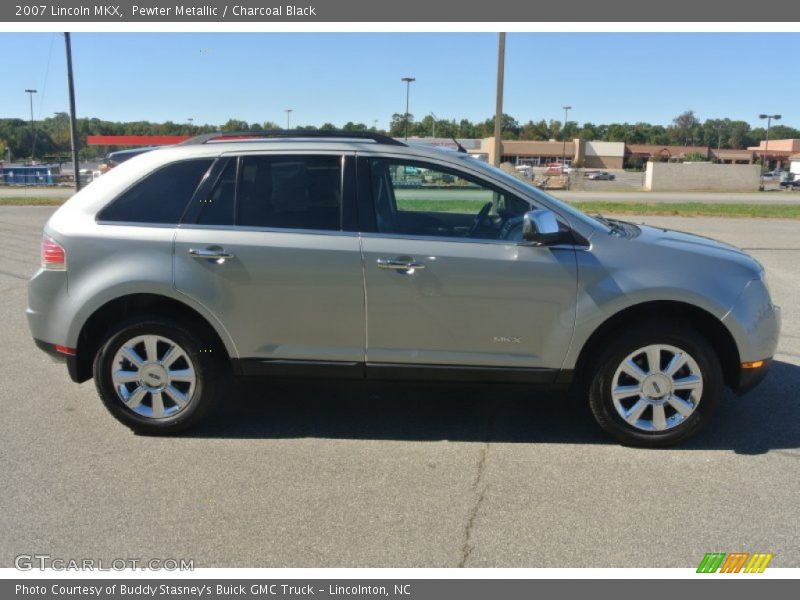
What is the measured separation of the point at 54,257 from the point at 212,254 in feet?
3.49

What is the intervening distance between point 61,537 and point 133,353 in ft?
4.47

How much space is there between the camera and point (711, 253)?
14.2 feet

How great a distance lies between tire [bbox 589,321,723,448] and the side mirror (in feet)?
2.58

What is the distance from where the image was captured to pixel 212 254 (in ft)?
14.0

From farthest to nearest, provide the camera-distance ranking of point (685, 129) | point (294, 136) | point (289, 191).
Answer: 1. point (685, 129)
2. point (294, 136)
3. point (289, 191)

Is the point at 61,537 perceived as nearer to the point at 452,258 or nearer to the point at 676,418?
the point at 452,258

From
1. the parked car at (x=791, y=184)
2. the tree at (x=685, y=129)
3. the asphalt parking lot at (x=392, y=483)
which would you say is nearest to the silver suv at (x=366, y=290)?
the asphalt parking lot at (x=392, y=483)

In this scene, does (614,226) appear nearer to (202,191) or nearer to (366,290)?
(366,290)

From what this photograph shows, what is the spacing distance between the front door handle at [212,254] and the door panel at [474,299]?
877 mm

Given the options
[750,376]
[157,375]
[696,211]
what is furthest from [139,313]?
[696,211]

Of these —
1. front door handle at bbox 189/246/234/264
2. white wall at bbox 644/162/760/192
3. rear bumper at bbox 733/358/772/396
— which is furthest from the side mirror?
white wall at bbox 644/162/760/192

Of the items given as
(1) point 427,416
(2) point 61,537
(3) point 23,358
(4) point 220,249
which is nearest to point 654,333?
(1) point 427,416

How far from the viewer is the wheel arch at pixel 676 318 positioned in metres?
4.26

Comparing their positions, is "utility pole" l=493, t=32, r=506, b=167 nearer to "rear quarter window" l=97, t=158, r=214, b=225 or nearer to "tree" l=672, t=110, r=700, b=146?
"rear quarter window" l=97, t=158, r=214, b=225
